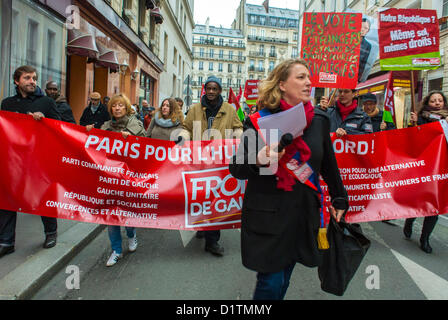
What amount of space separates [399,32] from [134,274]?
16.8ft

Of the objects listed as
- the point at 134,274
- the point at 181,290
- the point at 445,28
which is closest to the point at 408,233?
the point at 181,290

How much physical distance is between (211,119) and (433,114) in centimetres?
296

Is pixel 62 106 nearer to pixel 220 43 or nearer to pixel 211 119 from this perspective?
pixel 211 119

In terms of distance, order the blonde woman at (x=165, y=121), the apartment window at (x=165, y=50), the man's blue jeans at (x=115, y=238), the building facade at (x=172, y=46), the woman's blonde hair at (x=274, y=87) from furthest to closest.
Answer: the apartment window at (x=165, y=50), the building facade at (x=172, y=46), the blonde woman at (x=165, y=121), the man's blue jeans at (x=115, y=238), the woman's blonde hair at (x=274, y=87)

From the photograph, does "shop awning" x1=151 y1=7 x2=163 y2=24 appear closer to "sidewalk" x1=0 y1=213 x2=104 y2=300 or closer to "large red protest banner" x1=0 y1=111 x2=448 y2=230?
"sidewalk" x1=0 y1=213 x2=104 y2=300

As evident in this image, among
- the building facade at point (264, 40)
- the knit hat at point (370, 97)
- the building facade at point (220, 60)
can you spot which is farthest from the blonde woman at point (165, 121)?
the building facade at point (220, 60)

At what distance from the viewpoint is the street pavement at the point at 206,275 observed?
3.12 meters

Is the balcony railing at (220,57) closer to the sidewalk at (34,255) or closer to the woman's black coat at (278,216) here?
the sidewalk at (34,255)

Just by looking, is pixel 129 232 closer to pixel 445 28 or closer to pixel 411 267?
pixel 411 267

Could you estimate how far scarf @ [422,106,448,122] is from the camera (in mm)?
4621

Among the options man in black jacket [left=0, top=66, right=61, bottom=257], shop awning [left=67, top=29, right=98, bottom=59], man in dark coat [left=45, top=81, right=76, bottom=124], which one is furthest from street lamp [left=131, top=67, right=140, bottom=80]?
man in black jacket [left=0, top=66, right=61, bottom=257]

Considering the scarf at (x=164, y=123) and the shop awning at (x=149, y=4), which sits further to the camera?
the shop awning at (x=149, y=4)

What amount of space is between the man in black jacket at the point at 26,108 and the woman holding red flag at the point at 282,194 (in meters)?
2.73

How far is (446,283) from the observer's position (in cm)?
343
